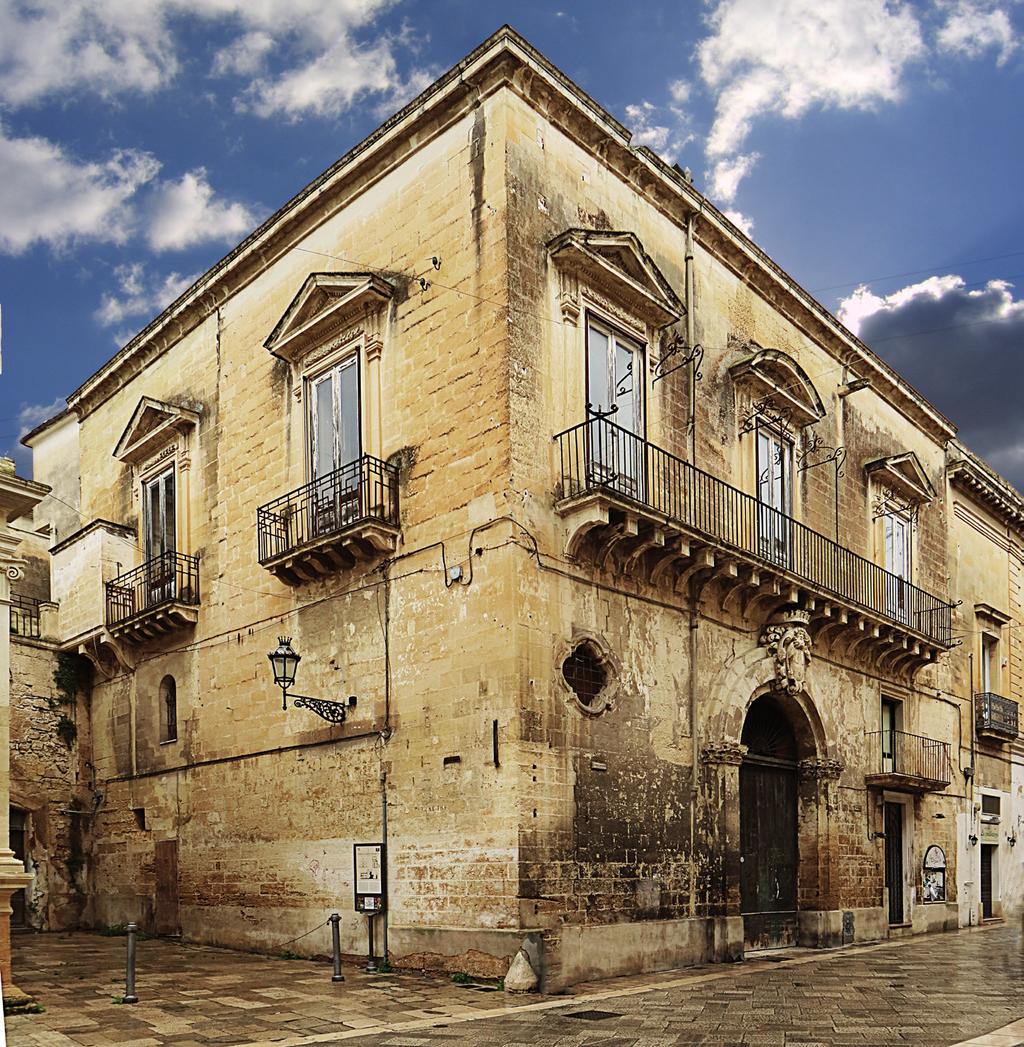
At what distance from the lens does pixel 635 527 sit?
13.5 meters

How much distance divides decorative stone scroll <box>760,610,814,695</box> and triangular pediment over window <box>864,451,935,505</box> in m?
5.47

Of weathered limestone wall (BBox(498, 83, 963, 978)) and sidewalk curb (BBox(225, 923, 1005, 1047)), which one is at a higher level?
weathered limestone wall (BBox(498, 83, 963, 978))

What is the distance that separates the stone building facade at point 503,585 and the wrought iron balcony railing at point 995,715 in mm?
3741

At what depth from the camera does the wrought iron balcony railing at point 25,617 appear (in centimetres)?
2045

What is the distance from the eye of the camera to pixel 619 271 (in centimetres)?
1470

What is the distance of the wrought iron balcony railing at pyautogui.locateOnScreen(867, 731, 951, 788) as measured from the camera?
19719 mm

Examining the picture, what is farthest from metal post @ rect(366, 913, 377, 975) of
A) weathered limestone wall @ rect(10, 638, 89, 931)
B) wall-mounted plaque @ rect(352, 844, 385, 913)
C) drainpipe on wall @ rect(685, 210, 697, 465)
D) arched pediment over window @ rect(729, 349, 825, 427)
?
arched pediment over window @ rect(729, 349, 825, 427)

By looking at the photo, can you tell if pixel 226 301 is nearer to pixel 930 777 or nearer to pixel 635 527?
pixel 635 527

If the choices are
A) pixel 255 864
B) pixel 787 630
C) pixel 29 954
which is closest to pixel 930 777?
pixel 787 630

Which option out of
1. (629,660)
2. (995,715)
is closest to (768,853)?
(629,660)

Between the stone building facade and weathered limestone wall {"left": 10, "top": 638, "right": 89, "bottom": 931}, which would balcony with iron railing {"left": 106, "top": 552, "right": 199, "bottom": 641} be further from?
weathered limestone wall {"left": 10, "top": 638, "right": 89, "bottom": 931}

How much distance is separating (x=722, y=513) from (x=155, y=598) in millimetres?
9394

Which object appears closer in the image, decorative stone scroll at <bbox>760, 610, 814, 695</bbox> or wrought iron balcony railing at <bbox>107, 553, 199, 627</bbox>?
decorative stone scroll at <bbox>760, 610, 814, 695</bbox>

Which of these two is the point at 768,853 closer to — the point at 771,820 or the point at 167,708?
the point at 771,820
